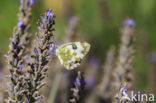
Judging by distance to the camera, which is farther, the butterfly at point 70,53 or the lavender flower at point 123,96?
the butterfly at point 70,53

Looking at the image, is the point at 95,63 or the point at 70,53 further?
the point at 95,63

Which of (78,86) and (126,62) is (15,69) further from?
(126,62)

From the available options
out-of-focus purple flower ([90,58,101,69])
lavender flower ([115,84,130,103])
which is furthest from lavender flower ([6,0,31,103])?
out-of-focus purple flower ([90,58,101,69])

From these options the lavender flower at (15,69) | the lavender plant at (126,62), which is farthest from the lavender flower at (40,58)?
the lavender plant at (126,62)

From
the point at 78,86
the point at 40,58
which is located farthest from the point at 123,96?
the point at 40,58

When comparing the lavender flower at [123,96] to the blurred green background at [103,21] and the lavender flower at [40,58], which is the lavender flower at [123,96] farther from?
the blurred green background at [103,21]

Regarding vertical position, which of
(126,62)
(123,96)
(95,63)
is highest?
(95,63)
